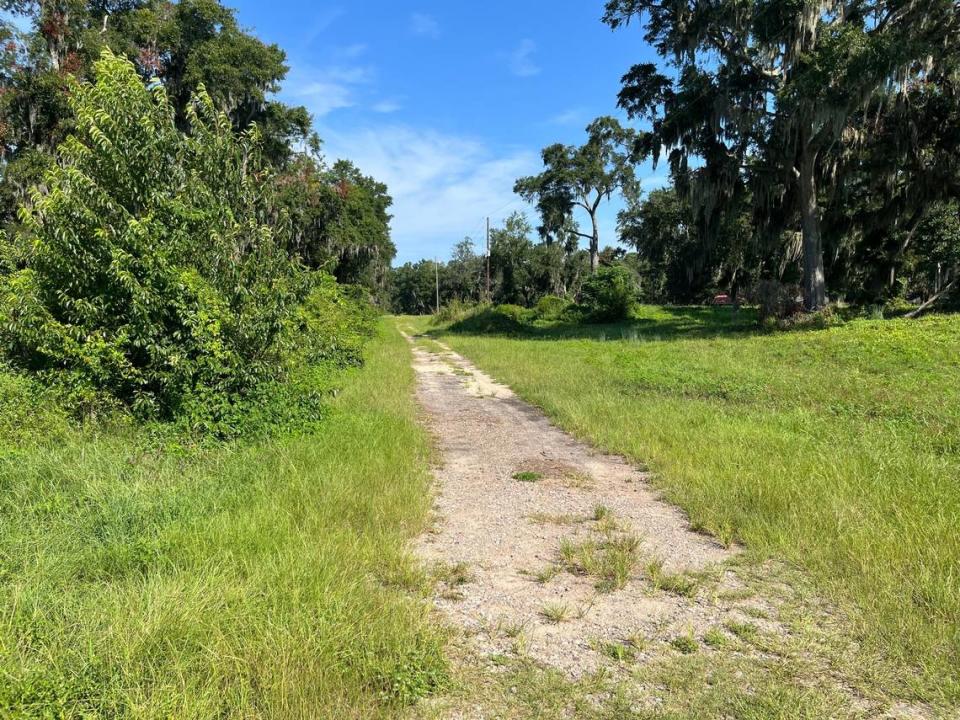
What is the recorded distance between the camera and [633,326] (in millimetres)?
24328

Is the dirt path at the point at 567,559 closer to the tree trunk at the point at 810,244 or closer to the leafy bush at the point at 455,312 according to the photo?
the tree trunk at the point at 810,244

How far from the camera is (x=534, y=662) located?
2.69 m

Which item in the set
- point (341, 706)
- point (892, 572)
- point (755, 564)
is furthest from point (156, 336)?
point (892, 572)

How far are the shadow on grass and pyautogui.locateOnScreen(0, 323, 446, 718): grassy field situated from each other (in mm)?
16679

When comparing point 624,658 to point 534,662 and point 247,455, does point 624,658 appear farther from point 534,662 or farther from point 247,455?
point 247,455

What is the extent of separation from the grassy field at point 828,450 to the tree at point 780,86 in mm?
6441

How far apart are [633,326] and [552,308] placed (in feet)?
28.3

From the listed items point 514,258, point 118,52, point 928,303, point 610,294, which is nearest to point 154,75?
point 118,52

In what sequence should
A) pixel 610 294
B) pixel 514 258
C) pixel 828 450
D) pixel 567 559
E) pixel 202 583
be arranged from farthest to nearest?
pixel 514 258 < pixel 610 294 < pixel 828 450 < pixel 567 559 < pixel 202 583

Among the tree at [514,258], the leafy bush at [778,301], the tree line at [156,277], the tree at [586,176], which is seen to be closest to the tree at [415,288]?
the tree at [514,258]

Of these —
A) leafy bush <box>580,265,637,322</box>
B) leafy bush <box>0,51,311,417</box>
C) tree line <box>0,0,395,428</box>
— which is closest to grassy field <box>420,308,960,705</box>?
tree line <box>0,0,395,428</box>

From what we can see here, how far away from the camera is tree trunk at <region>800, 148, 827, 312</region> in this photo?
18.0m

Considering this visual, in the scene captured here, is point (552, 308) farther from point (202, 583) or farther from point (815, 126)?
point (202, 583)

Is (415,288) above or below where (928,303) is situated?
above
